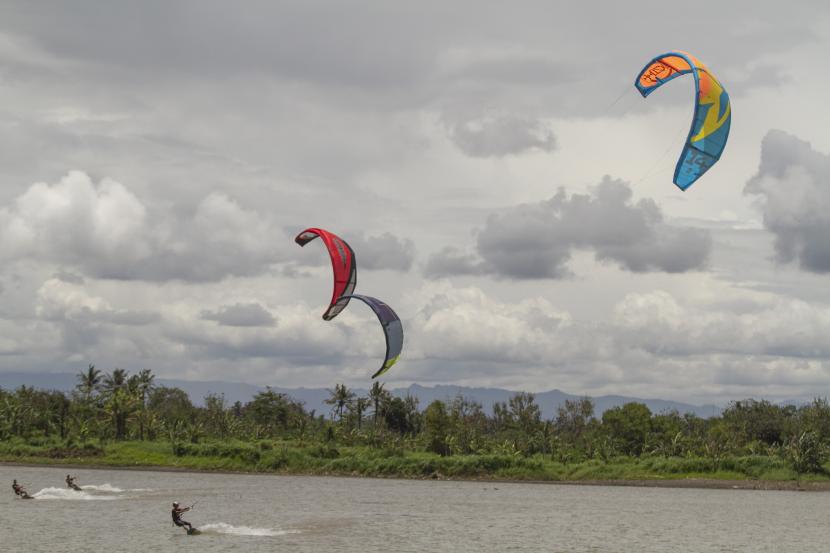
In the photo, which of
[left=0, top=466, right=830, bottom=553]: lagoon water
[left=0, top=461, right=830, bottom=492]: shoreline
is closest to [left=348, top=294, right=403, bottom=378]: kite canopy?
[left=0, top=466, right=830, bottom=553]: lagoon water

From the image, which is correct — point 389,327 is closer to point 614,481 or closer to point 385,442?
point 614,481

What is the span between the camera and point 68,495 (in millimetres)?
62156

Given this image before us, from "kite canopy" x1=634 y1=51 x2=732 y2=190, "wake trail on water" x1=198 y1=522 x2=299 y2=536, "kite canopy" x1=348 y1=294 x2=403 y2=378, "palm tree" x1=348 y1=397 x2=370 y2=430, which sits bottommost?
"wake trail on water" x1=198 y1=522 x2=299 y2=536

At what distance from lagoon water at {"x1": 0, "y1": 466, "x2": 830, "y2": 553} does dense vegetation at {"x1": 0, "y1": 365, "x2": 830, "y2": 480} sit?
5620 mm

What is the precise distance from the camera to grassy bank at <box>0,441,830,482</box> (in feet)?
271

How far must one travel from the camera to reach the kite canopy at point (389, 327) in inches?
1821

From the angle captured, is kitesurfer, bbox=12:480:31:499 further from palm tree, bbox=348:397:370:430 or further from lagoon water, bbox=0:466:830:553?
palm tree, bbox=348:397:370:430

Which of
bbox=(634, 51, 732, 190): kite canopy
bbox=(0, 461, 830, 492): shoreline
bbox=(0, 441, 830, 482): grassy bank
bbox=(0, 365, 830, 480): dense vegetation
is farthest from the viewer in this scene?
bbox=(0, 365, 830, 480): dense vegetation

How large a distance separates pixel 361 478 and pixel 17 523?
41.4 m

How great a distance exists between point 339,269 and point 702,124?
19.5 metres

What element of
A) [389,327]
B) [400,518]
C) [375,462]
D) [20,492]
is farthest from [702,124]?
[375,462]

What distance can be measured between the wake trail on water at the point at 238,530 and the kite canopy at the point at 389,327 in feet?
30.7

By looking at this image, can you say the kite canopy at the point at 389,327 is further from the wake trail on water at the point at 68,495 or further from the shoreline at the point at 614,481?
the shoreline at the point at 614,481

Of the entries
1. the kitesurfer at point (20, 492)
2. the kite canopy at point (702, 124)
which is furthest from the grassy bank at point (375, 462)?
the kite canopy at point (702, 124)
